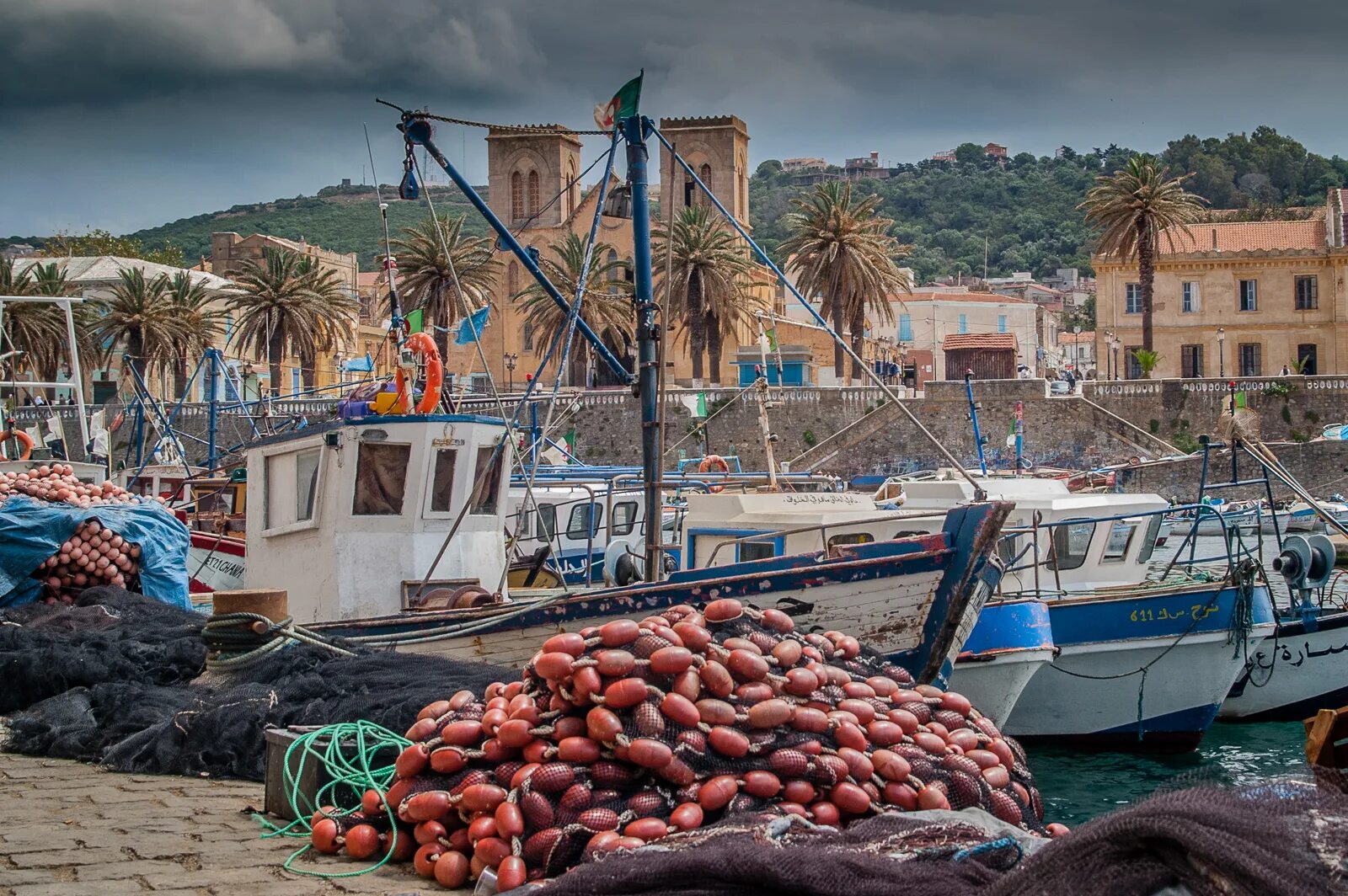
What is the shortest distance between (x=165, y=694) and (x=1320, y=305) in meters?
57.8

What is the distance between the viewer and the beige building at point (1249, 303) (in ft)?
190

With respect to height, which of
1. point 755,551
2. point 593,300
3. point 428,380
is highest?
point 593,300

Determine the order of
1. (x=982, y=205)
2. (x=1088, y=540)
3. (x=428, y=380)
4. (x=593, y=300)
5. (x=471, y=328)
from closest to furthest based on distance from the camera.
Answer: (x=428, y=380), (x=471, y=328), (x=1088, y=540), (x=593, y=300), (x=982, y=205)

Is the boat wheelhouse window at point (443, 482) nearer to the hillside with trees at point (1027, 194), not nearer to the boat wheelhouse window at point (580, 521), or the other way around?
the boat wheelhouse window at point (580, 521)

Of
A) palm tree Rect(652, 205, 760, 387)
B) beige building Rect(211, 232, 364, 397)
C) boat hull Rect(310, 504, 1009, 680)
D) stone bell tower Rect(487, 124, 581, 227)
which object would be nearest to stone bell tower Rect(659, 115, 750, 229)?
stone bell tower Rect(487, 124, 581, 227)

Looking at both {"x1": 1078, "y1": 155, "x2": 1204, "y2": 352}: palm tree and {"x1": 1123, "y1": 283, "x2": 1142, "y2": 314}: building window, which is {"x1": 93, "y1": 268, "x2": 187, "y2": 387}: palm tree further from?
{"x1": 1123, "y1": 283, "x2": 1142, "y2": 314}: building window

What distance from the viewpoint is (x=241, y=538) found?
61.7 feet

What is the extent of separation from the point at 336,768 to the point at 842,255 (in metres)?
43.3

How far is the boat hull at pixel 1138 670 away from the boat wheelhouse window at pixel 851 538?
6.52 feet

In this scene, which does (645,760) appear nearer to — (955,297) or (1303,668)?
(1303,668)

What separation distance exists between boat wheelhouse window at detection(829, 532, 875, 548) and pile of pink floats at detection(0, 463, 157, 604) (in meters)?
6.80

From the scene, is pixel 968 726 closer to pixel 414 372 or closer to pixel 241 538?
pixel 414 372

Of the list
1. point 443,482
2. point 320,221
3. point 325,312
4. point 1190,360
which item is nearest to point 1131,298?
point 1190,360

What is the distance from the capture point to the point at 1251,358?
5900 centimetres
